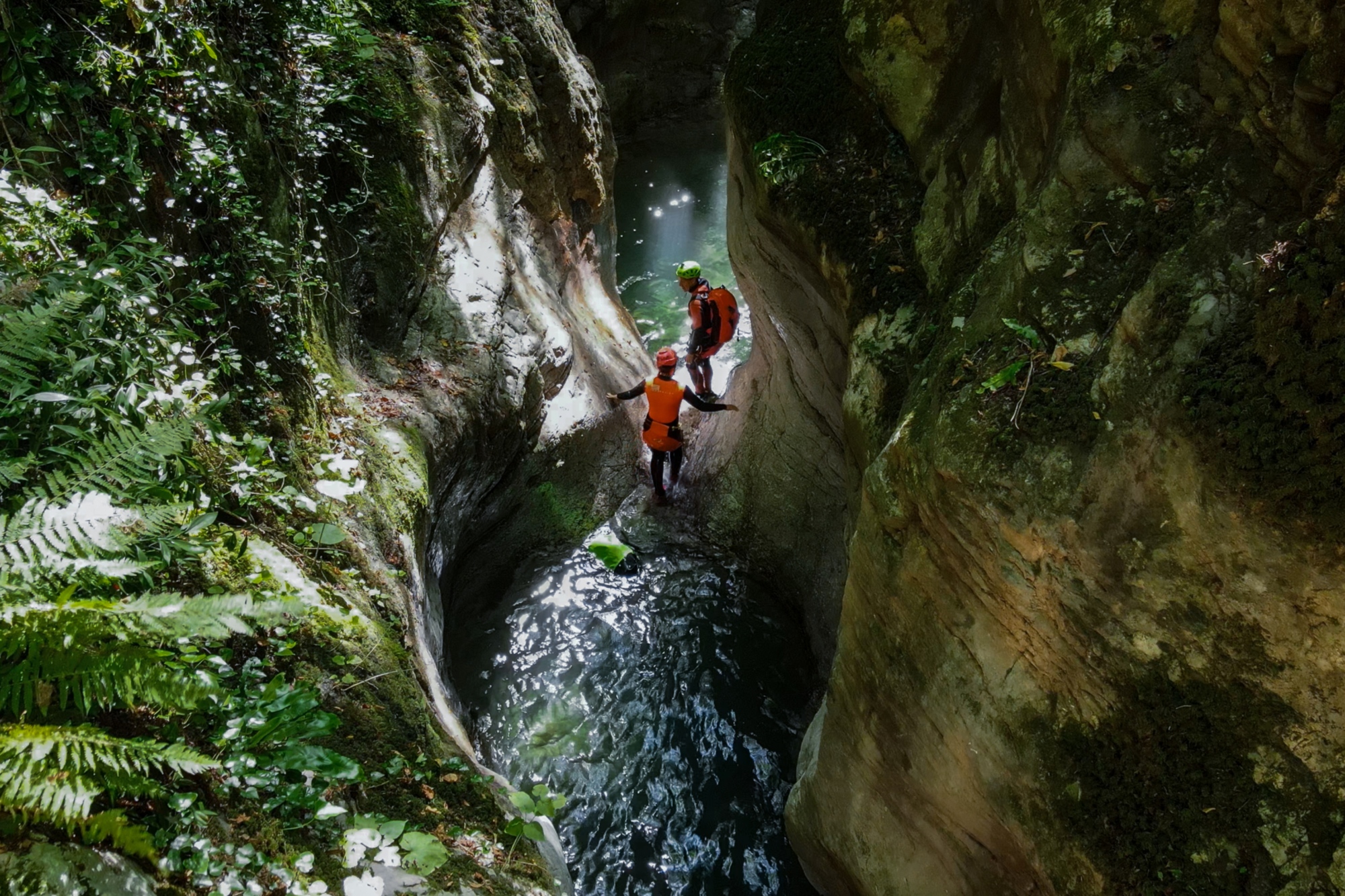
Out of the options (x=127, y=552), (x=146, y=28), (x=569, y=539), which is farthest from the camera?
(x=569, y=539)

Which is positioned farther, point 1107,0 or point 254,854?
point 1107,0

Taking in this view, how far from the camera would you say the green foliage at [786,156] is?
6664mm

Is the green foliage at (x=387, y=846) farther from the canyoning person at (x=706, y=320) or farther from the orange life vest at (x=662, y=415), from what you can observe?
the canyoning person at (x=706, y=320)

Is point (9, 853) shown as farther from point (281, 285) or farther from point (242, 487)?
point (281, 285)

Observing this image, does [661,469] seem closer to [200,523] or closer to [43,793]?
[200,523]

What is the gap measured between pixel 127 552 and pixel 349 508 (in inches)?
79.7

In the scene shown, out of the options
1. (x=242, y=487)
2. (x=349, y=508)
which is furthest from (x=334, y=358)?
(x=242, y=487)

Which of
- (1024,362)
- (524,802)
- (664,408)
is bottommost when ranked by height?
(664,408)

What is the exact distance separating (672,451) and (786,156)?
435 cm

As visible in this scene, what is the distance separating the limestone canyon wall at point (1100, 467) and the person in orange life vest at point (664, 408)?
10.7 feet

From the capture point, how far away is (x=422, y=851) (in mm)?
2947

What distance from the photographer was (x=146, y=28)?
4301 millimetres

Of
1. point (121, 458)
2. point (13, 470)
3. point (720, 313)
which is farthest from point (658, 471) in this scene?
point (13, 470)

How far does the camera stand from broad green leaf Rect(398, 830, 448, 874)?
9.67ft
